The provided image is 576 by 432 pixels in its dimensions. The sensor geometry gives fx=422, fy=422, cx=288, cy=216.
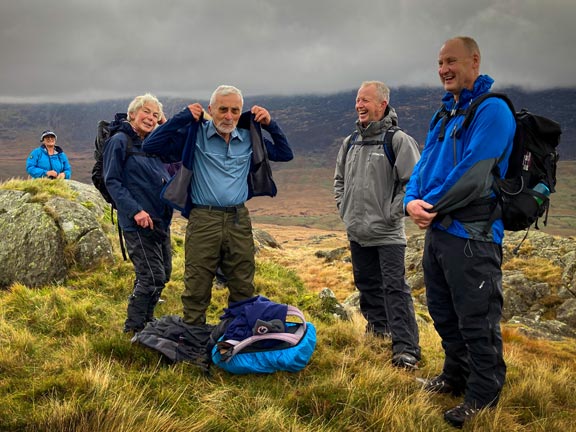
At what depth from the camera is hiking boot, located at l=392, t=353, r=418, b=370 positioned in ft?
17.8

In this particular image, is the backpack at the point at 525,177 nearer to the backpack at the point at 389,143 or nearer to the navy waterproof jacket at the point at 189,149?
the backpack at the point at 389,143

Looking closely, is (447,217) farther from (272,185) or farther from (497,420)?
(272,185)

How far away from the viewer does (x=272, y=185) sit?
562 cm

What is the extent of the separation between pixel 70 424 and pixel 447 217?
358 cm

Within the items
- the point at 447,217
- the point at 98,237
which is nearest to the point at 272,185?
the point at 447,217

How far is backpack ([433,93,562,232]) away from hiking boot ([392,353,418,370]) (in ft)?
7.62

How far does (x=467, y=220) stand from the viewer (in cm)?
403

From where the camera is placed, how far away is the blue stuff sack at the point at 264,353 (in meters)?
4.70

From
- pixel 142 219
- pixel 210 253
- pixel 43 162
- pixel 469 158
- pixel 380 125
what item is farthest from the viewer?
pixel 43 162

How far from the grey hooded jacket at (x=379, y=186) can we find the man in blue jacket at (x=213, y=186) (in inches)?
53.7

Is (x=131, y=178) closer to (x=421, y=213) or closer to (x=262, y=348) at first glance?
(x=262, y=348)

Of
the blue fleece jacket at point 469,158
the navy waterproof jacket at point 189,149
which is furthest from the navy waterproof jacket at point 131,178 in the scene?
the blue fleece jacket at point 469,158

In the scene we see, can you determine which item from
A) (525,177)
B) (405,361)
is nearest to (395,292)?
(405,361)

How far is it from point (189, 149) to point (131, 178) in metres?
1.50
